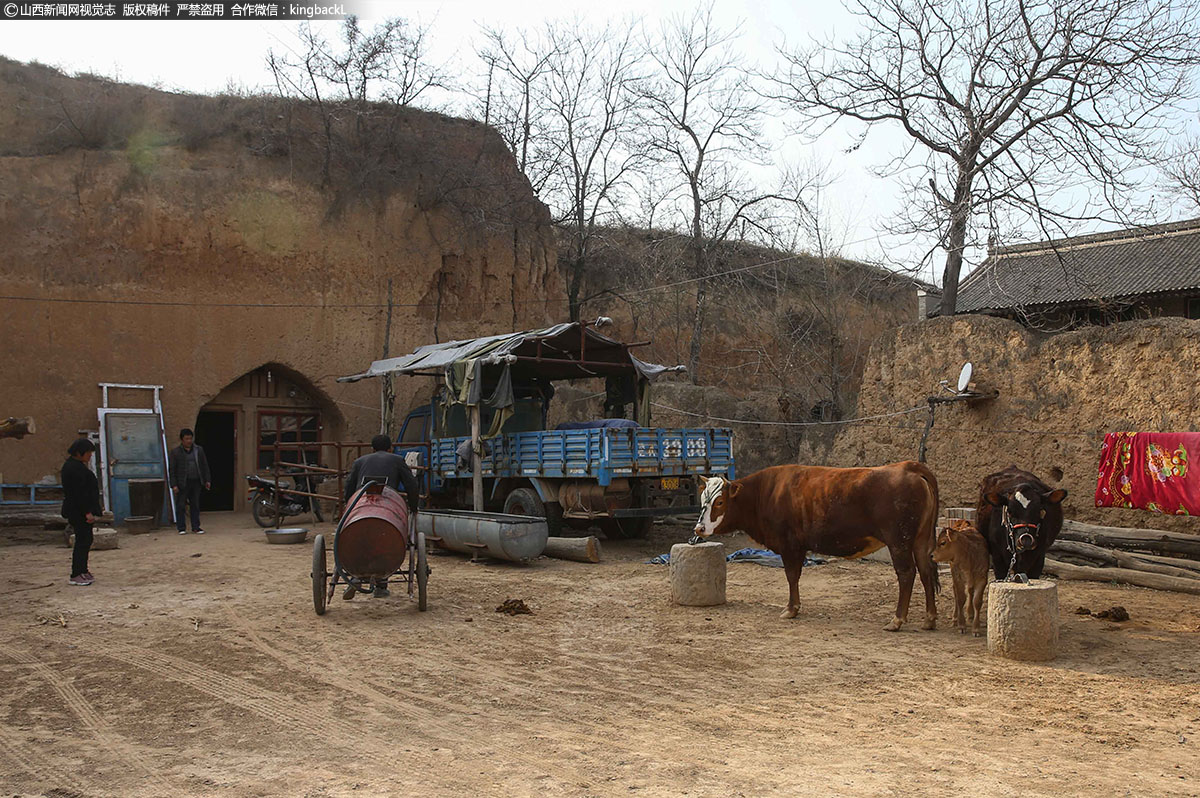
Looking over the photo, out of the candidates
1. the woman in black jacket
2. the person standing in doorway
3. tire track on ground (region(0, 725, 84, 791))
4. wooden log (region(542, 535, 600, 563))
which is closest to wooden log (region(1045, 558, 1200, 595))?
wooden log (region(542, 535, 600, 563))

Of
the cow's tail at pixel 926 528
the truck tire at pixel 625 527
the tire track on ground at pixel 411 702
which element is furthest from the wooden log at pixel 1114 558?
the tire track on ground at pixel 411 702

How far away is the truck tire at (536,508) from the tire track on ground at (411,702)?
6241 mm

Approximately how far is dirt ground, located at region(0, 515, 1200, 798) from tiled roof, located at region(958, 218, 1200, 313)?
1276 centimetres

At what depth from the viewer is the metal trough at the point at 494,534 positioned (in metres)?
11.6

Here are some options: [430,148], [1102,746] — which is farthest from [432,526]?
[430,148]

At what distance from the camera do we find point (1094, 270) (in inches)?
870

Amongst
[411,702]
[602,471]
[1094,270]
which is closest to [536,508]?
[602,471]

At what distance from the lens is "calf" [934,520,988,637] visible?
7.71m

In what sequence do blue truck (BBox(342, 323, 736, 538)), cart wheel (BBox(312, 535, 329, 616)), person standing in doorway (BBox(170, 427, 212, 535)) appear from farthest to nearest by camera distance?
1. person standing in doorway (BBox(170, 427, 212, 535))
2. blue truck (BBox(342, 323, 736, 538))
3. cart wheel (BBox(312, 535, 329, 616))

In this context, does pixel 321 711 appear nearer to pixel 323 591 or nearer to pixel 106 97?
pixel 323 591

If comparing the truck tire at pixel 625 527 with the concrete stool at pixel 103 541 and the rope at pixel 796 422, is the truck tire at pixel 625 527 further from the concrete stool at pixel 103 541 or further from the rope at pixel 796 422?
the concrete stool at pixel 103 541

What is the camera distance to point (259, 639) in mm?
7492

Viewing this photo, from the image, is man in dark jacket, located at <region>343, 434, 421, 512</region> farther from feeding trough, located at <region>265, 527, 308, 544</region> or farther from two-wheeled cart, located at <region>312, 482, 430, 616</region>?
feeding trough, located at <region>265, 527, 308, 544</region>

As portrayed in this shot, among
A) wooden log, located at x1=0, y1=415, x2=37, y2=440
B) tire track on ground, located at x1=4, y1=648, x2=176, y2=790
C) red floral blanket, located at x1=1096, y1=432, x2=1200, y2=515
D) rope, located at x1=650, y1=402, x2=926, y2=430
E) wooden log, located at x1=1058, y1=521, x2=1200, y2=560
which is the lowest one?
tire track on ground, located at x1=4, y1=648, x2=176, y2=790
